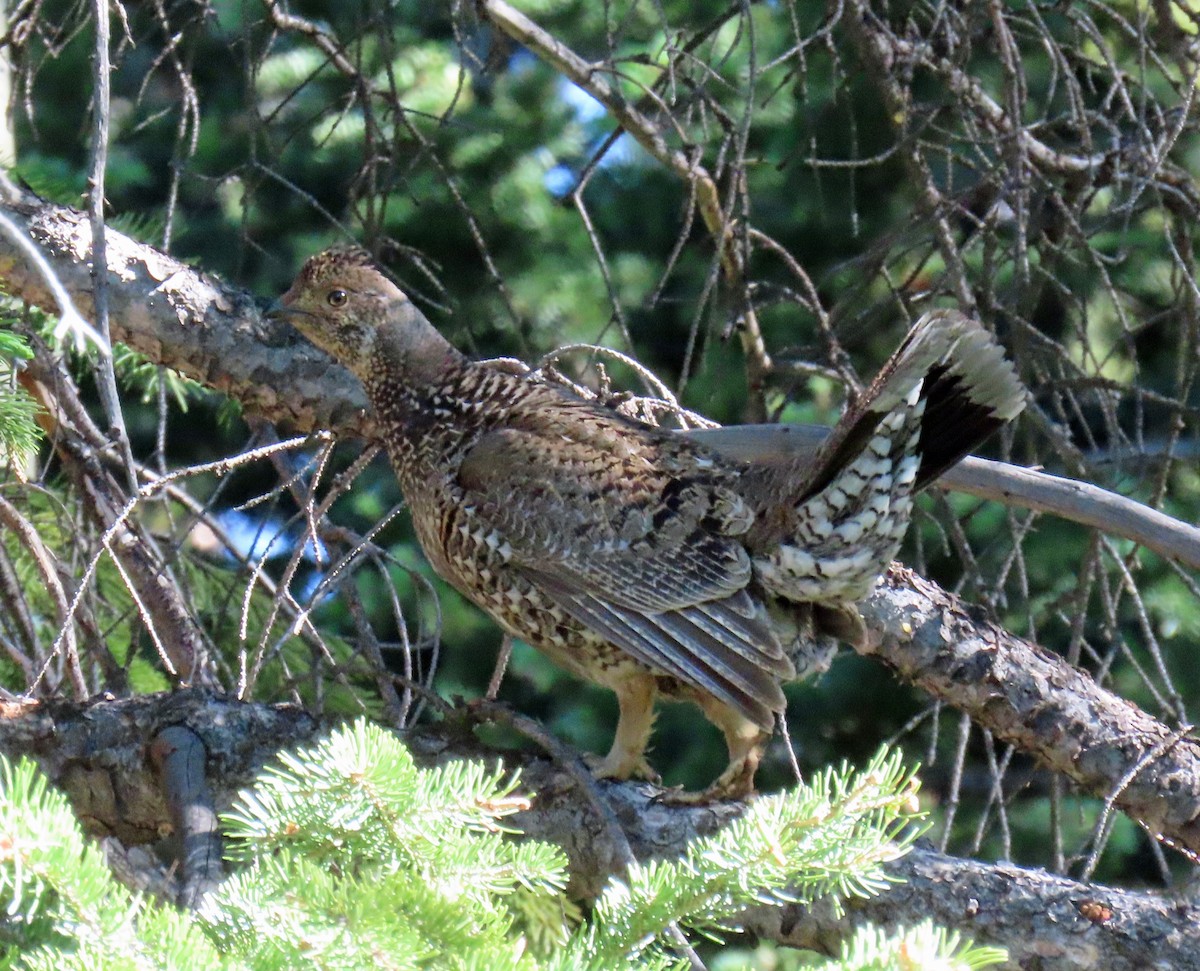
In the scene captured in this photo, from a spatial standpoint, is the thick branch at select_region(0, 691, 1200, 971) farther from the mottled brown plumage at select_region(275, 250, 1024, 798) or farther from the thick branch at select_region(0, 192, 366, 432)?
the thick branch at select_region(0, 192, 366, 432)

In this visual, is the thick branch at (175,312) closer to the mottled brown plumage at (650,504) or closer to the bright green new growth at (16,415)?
the mottled brown plumage at (650,504)

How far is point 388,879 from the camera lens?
4.65 ft

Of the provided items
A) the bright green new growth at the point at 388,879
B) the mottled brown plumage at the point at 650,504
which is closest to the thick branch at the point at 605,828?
the mottled brown plumage at the point at 650,504

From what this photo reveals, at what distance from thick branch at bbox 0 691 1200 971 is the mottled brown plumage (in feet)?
1.23

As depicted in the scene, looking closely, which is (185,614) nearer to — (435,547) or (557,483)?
(435,547)

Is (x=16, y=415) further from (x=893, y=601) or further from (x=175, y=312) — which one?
(x=893, y=601)

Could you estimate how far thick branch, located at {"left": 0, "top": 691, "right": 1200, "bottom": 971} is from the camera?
2.54m

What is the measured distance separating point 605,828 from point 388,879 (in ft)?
4.14

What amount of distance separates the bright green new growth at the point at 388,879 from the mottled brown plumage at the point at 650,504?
1.51 m

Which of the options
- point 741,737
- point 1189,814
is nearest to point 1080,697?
point 1189,814

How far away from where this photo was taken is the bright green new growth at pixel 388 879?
4.30 ft

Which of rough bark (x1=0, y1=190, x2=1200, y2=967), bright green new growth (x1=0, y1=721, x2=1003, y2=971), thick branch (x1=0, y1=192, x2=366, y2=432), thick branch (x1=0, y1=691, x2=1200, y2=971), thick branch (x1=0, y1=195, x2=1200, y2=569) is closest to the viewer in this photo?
bright green new growth (x1=0, y1=721, x2=1003, y2=971)

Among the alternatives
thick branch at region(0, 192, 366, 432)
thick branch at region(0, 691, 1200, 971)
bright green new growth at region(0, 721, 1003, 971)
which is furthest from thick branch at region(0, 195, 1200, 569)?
bright green new growth at region(0, 721, 1003, 971)

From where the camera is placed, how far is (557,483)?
345 cm
